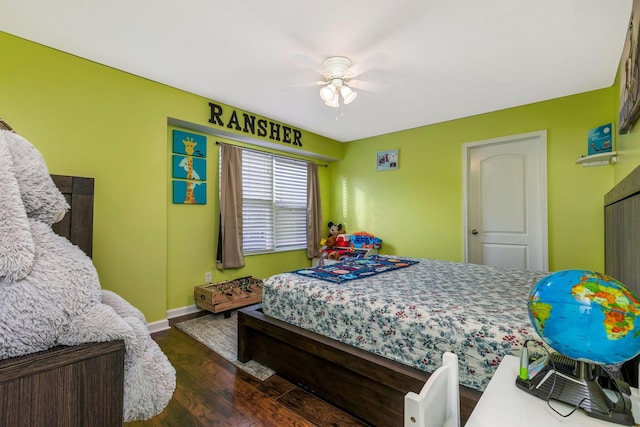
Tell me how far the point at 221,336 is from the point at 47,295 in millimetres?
2278

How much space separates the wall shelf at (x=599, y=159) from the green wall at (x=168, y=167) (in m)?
0.09

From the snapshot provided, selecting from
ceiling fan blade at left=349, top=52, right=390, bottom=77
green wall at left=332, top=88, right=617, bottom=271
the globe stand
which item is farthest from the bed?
ceiling fan blade at left=349, top=52, right=390, bottom=77

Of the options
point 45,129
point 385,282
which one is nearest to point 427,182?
point 385,282

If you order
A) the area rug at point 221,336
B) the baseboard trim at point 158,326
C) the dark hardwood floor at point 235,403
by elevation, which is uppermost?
the baseboard trim at point 158,326

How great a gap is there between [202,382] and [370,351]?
1.18m

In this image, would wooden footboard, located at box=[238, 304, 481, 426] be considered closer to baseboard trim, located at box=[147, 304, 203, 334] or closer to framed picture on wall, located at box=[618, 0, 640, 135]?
baseboard trim, located at box=[147, 304, 203, 334]

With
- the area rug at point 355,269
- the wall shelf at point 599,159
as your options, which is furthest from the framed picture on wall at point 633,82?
the area rug at point 355,269

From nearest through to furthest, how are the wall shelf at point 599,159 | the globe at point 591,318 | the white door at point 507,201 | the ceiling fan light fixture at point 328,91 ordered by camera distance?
1. the globe at point 591,318
2. the ceiling fan light fixture at point 328,91
3. the wall shelf at point 599,159
4. the white door at point 507,201

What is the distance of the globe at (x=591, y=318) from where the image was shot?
0.69m

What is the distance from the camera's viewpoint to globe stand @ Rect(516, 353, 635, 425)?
0.70 metres

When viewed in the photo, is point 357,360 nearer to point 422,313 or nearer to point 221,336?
point 422,313

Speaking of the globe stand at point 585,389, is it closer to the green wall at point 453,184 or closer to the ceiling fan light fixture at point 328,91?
the ceiling fan light fixture at point 328,91

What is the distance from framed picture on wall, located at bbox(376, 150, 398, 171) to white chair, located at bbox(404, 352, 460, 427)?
3.72m

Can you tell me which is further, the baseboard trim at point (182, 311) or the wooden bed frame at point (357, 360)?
the baseboard trim at point (182, 311)
